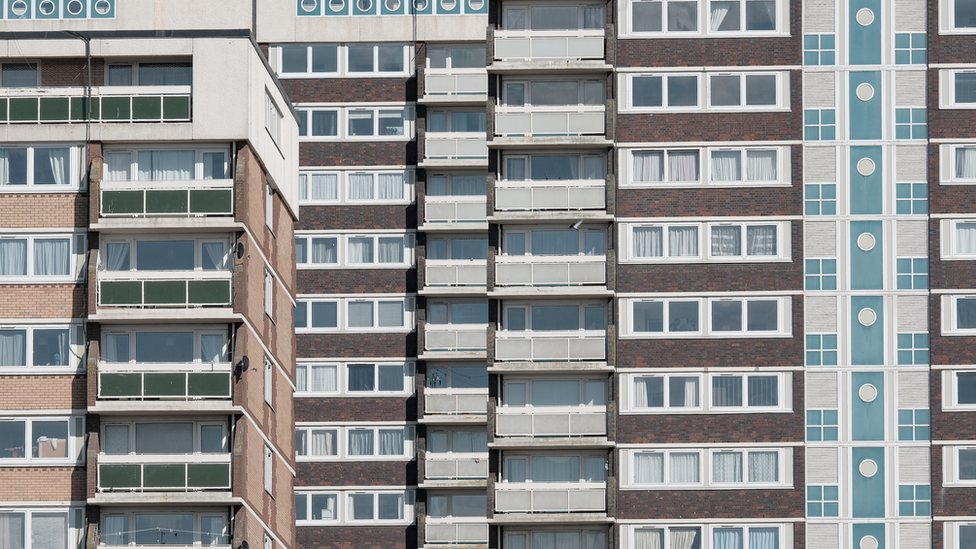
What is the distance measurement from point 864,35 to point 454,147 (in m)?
18.0

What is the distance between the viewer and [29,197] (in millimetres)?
69688

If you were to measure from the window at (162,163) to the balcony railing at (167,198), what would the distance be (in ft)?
2.28

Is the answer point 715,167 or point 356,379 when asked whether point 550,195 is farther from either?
point 356,379

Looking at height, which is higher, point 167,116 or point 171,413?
point 167,116

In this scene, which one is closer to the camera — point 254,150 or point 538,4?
A: point 254,150

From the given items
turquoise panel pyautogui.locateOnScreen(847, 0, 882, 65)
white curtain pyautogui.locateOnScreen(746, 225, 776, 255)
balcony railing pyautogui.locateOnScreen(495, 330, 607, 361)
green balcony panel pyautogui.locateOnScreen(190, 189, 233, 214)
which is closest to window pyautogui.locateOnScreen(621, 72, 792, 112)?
turquoise panel pyautogui.locateOnScreen(847, 0, 882, 65)

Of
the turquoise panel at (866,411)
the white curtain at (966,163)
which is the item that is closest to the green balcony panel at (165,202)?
the turquoise panel at (866,411)

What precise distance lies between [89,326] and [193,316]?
2700 millimetres

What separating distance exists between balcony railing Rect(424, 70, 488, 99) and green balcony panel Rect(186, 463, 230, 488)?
25.4 m

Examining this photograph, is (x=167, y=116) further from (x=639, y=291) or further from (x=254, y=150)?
(x=639, y=291)

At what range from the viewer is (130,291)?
68.9m

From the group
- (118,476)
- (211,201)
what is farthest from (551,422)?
(118,476)

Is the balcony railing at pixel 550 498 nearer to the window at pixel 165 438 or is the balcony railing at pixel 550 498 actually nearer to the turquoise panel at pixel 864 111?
the window at pixel 165 438

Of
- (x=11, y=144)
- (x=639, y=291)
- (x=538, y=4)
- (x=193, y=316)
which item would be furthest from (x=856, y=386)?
(x=11, y=144)
